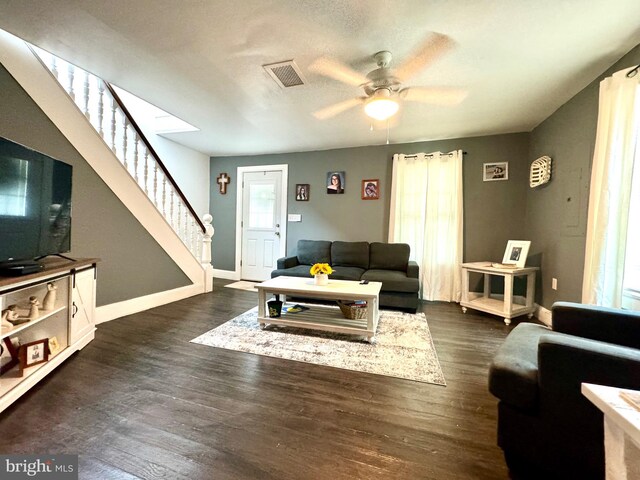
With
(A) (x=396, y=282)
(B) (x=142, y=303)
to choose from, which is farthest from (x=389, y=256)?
(B) (x=142, y=303)

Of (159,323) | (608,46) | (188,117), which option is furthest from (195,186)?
(608,46)

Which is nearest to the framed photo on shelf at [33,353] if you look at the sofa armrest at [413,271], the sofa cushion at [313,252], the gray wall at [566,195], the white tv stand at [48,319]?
the white tv stand at [48,319]

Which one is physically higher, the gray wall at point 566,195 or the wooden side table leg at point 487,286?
the gray wall at point 566,195

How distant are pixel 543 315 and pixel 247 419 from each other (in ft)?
11.2

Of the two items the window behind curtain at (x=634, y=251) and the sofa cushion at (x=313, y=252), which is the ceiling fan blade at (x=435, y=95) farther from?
the sofa cushion at (x=313, y=252)

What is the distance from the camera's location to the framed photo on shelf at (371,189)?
433cm

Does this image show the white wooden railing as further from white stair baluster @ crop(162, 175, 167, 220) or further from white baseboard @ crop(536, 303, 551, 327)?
white baseboard @ crop(536, 303, 551, 327)

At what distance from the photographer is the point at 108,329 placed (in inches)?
103

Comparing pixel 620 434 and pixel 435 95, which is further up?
pixel 435 95

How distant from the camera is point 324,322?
2605 mm

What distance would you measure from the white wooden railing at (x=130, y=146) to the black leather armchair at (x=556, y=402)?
12.5 feet

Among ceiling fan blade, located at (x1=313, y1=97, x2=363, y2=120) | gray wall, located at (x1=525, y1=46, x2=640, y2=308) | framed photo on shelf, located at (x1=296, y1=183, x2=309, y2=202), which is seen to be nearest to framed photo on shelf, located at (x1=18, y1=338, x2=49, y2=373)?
ceiling fan blade, located at (x1=313, y1=97, x2=363, y2=120)

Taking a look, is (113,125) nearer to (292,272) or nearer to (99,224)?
(99,224)

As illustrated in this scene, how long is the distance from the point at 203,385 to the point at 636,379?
209cm
